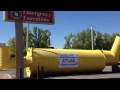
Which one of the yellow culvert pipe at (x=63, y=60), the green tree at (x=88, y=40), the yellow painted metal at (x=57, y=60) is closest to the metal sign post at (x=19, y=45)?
the yellow culvert pipe at (x=63, y=60)

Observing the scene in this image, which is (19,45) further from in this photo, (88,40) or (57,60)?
(88,40)

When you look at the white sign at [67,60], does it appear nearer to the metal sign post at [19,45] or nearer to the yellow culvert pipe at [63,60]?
the yellow culvert pipe at [63,60]

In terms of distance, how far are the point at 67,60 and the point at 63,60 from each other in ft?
1.66

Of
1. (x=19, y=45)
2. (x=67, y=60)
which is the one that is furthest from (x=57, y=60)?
(x=19, y=45)

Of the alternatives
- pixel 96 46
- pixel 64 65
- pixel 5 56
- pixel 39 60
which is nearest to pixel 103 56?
pixel 64 65

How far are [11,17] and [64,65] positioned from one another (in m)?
7.31

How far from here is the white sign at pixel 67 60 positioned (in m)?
22.4

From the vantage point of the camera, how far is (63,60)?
22.5 m

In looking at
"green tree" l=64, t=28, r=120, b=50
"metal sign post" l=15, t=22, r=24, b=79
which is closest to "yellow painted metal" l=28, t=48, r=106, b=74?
"metal sign post" l=15, t=22, r=24, b=79

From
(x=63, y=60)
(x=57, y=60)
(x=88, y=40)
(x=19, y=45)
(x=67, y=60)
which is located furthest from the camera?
(x=88, y=40)

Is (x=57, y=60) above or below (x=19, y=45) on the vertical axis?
below
